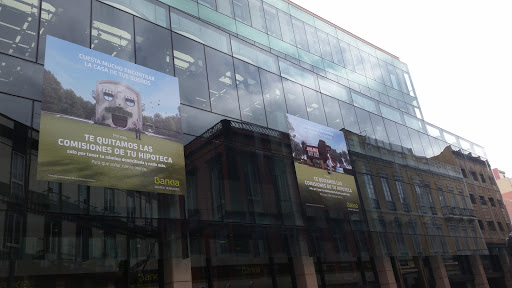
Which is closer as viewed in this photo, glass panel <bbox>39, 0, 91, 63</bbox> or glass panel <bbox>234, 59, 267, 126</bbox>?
glass panel <bbox>39, 0, 91, 63</bbox>

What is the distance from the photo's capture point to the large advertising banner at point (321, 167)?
21109 mm

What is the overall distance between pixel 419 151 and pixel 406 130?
6.52 feet

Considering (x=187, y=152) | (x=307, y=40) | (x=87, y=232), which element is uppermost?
(x=307, y=40)

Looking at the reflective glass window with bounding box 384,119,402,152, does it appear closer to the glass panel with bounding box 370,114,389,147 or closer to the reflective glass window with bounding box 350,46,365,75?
the glass panel with bounding box 370,114,389,147

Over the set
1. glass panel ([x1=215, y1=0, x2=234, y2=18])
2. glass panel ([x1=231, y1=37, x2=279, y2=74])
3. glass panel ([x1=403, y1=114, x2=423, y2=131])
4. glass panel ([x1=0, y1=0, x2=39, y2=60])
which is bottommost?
glass panel ([x1=0, y1=0, x2=39, y2=60])

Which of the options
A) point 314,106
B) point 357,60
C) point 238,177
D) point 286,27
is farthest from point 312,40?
point 238,177

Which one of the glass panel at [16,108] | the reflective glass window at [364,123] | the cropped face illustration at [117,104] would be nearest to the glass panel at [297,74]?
the reflective glass window at [364,123]

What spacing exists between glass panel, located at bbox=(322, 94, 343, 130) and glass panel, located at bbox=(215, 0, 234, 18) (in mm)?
8211

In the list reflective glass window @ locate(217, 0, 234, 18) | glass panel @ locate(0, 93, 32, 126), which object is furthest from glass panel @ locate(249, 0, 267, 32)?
glass panel @ locate(0, 93, 32, 126)

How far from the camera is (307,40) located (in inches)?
1193

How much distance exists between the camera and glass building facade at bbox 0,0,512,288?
13172 millimetres

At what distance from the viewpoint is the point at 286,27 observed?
29.2 m

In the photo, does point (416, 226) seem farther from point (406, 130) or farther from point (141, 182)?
point (141, 182)

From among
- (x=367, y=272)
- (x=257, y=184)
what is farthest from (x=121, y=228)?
(x=367, y=272)
